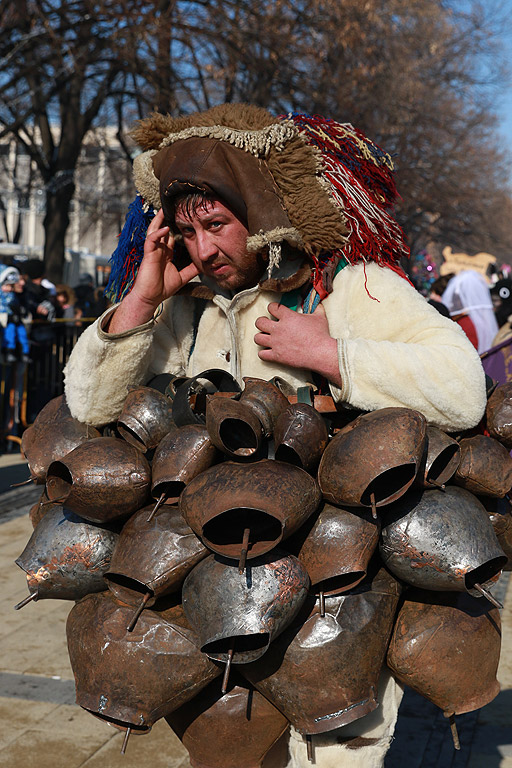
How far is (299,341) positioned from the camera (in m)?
2.24

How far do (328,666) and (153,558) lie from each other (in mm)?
481

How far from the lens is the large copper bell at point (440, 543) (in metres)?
1.95

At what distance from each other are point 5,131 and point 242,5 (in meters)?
4.87

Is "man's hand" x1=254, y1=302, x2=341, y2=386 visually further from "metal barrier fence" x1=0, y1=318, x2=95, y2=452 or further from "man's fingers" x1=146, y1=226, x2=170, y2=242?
"metal barrier fence" x1=0, y1=318, x2=95, y2=452

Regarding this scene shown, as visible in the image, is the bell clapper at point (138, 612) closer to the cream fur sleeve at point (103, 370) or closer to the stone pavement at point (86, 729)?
the cream fur sleeve at point (103, 370)

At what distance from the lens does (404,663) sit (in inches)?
80.6

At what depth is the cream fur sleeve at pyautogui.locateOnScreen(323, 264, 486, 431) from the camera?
2115mm

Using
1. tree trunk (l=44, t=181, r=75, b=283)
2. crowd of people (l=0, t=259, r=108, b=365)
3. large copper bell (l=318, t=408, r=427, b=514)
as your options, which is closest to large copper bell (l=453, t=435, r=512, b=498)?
large copper bell (l=318, t=408, r=427, b=514)

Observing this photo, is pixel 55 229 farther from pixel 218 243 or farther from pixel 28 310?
pixel 218 243

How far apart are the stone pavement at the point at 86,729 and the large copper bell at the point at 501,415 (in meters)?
1.74

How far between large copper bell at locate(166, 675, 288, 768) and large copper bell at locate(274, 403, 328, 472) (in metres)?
0.59

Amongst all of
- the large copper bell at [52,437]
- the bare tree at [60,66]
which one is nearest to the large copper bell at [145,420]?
the large copper bell at [52,437]

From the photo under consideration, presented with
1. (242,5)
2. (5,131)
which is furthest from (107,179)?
(242,5)

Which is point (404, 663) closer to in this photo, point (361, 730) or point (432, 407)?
point (361, 730)
